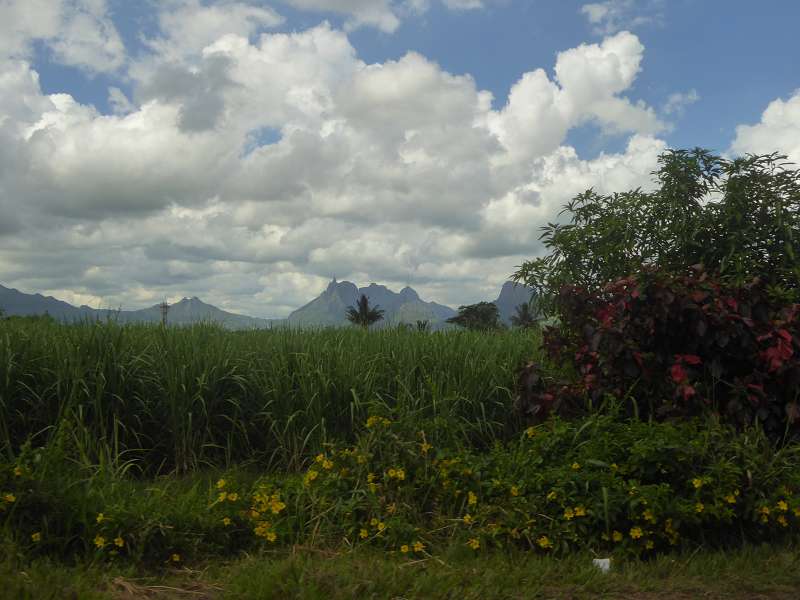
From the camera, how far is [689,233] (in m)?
5.98

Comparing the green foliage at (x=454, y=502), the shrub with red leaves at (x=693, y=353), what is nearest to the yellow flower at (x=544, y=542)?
the green foliage at (x=454, y=502)

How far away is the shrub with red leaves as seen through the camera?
16.7ft

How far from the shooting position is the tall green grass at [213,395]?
582cm

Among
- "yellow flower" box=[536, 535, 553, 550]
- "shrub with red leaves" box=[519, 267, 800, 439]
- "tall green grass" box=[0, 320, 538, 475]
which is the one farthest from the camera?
"tall green grass" box=[0, 320, 538, 475]

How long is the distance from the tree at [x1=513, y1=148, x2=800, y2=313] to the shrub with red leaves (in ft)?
1.07

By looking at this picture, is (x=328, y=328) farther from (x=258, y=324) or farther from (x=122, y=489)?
(x=122, y=489)

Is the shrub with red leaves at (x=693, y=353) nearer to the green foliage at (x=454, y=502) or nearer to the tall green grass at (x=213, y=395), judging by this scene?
the green foliage at (x=454, y=502)

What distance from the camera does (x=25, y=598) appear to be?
11.2 ft

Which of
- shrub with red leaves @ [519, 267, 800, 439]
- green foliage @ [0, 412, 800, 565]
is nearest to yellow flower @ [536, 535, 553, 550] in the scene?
green foliage @ [0, 412, 800, 565]

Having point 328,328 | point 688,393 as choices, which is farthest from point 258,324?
point 688,393

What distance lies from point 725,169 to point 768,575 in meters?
3.42

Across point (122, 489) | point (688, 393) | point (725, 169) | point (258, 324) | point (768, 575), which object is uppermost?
point (725, 169)

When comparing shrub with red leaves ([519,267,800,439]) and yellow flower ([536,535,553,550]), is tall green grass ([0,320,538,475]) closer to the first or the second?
→ shrub with red leaves ([519,267,800,439])

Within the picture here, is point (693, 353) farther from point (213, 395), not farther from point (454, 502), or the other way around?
point (213, 395)
